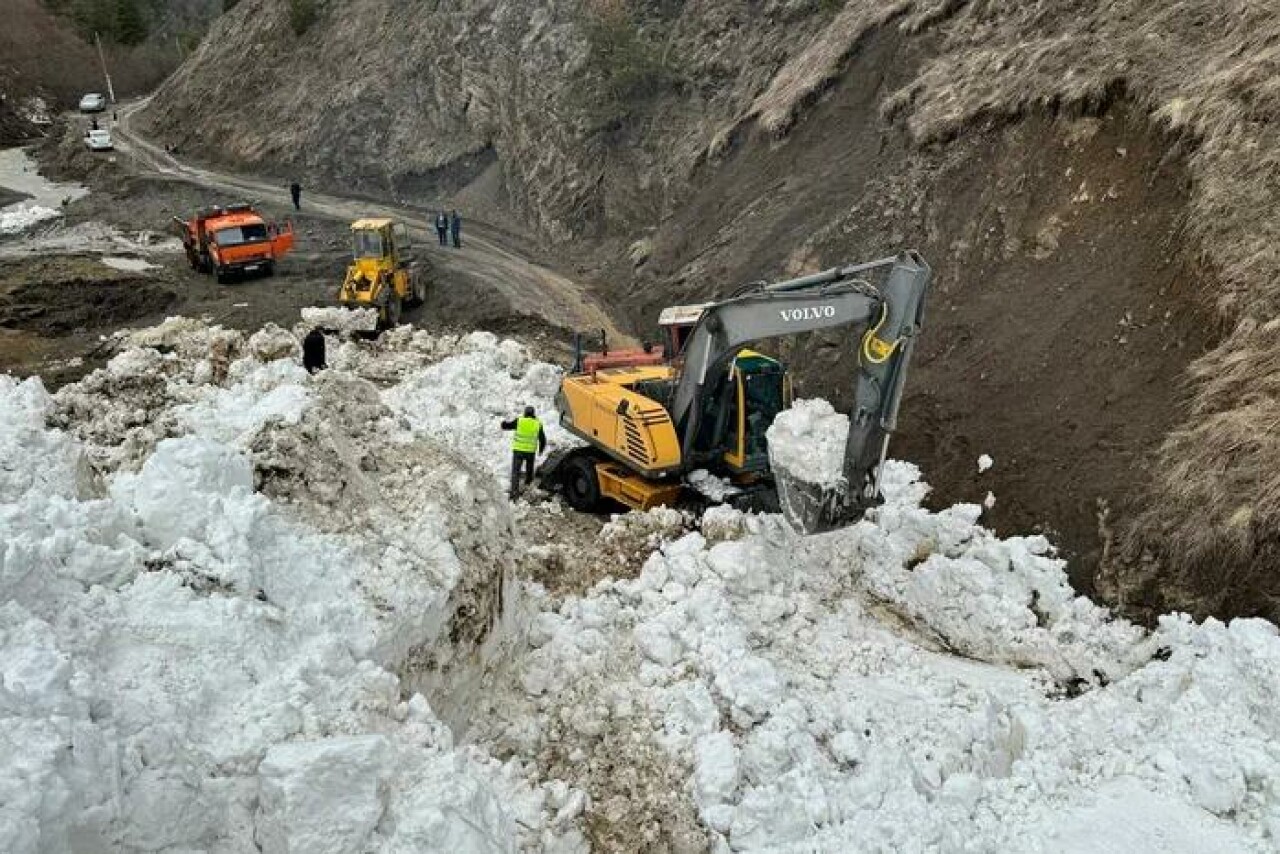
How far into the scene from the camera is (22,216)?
92.5 ft

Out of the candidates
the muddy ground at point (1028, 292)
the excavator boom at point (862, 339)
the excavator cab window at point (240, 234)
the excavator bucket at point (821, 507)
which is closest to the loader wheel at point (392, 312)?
the excavator cab window at point (240, 234)

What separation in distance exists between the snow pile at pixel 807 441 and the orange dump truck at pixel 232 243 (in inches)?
646

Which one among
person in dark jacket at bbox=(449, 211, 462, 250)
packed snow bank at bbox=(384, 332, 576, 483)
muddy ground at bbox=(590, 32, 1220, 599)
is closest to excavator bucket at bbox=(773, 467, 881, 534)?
muddy ground at bbox=(590, 32, 1220, 599)

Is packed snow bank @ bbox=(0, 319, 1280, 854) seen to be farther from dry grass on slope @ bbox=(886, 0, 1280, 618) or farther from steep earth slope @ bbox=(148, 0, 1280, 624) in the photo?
steep earth slope @ bbox=(148, 0, 1280, 624)

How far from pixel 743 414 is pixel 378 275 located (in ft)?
38.7

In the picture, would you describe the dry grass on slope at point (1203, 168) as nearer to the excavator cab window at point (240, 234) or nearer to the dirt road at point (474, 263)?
the dirt road at point (474, 263)

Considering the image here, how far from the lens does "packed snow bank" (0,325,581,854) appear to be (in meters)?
4.09

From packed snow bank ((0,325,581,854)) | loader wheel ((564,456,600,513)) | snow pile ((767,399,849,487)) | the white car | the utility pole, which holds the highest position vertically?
the utility pole

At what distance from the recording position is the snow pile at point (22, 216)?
27344 millimetres

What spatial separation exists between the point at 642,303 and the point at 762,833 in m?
15.8

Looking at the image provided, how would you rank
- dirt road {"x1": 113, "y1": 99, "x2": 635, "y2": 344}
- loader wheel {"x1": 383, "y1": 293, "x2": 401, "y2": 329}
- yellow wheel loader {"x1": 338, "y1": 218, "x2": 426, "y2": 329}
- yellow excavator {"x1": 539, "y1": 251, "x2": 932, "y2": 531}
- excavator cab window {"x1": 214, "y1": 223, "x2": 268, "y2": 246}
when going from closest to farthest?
yellow excavator {"x1": 539, "y1": 251, "x2": 932, "y2": 531}
yellow wheel loader {"x1": 338, "y1": 218, "x2": 426, "y2": 329}
loader wheel {"x1": 383, "y1": 293, "x2": 401, "y2": 329}
dirt road {"x1": 113, "y1": 99, "x2": 635, "y2": 344}
excavator cab window {"x1": 214, "y1": 223, "x2": 268, "y2": 246}

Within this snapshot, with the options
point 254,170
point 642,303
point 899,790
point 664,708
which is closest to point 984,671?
point 899,790

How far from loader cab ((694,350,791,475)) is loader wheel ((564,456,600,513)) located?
59.8 inches

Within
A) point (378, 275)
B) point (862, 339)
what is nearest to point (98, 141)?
point (378, 275)
